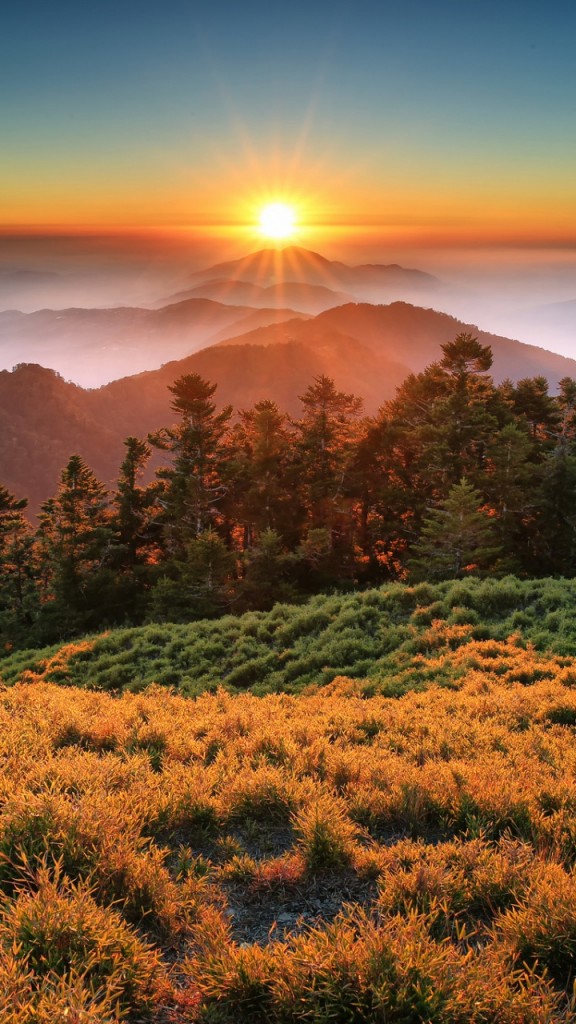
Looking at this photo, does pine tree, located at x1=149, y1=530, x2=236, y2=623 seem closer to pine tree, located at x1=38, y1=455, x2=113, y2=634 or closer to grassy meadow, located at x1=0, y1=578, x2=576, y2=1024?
pine tree, located at x1=38, y1=455, x2=113, y2=634

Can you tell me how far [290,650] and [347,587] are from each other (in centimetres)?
1584

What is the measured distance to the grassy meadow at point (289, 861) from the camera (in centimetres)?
307

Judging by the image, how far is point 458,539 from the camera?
25812 millimetres

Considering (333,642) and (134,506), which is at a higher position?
(134,506)

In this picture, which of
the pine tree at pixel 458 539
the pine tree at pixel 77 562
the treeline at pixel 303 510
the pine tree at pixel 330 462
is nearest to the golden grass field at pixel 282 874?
the pine tree at pixel 458 539

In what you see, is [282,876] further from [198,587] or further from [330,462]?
[330,462]

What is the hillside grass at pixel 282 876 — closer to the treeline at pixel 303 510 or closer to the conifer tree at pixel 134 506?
the treeline at pixel 303 510

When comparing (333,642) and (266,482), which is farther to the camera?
(266,482)

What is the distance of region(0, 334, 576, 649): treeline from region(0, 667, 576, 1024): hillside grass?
2050 centimetres

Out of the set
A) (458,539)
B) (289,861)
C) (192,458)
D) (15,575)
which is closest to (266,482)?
(192,458)

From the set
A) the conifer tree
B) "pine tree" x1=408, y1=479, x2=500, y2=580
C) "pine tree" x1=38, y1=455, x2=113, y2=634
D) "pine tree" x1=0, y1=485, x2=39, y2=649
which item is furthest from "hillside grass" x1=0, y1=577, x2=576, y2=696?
the conifer tree

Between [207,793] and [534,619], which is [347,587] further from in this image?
[207,793]

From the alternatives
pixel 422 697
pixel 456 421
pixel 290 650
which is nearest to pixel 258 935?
pixel 422 697

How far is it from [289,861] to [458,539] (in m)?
23.0
